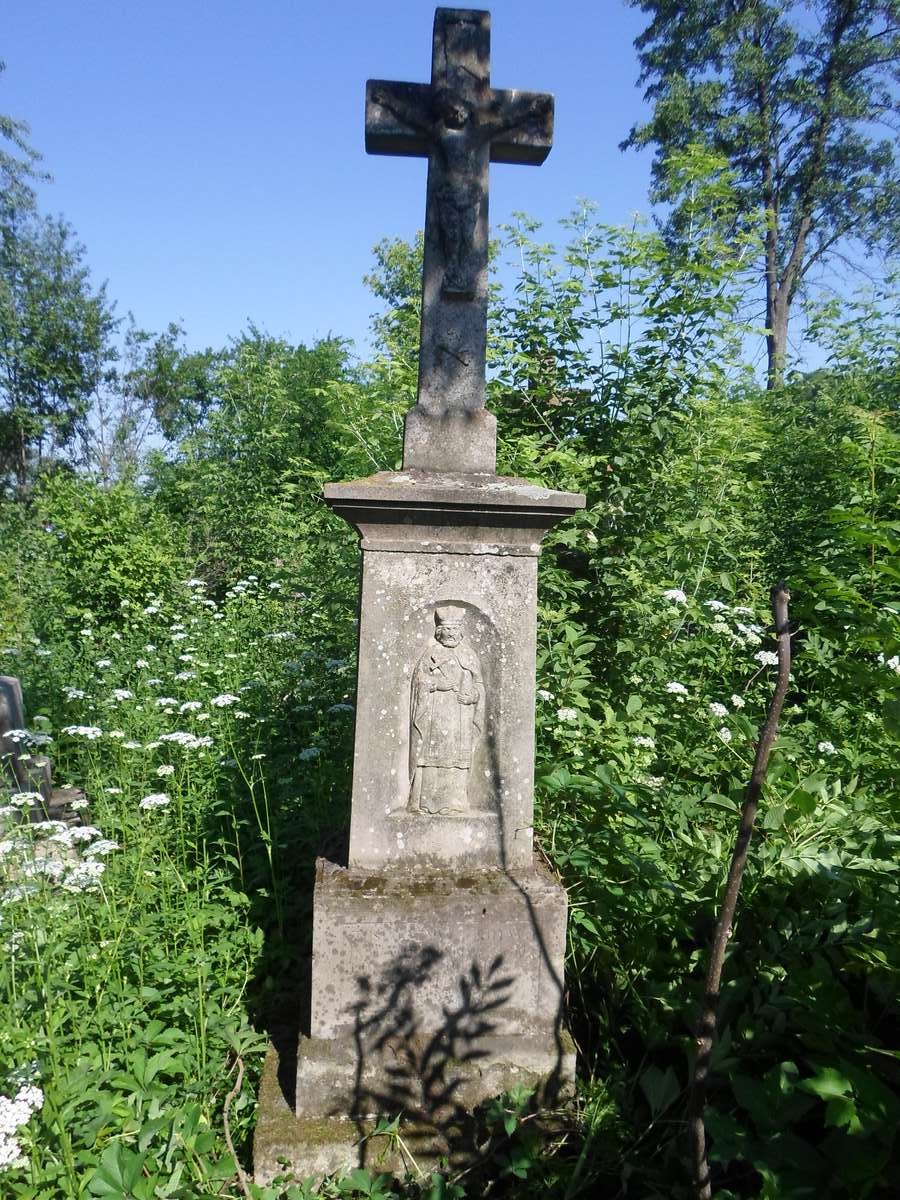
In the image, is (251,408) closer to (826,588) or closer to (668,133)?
(668,133)

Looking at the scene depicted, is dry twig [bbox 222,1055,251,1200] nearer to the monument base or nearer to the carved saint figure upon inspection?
the monument base

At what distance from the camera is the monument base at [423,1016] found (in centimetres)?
222

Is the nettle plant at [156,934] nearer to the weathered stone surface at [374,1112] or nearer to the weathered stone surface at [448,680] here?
the weathered stone surface at [374,1112]

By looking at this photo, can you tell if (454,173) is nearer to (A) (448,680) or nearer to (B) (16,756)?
(A) (448,680)

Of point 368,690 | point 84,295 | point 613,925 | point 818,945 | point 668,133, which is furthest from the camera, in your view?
point 84,295

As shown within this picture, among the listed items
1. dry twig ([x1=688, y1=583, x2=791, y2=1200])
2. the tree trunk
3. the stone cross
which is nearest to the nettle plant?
dry twig ([x1=688, y1=583, x2=791, y2=1200])

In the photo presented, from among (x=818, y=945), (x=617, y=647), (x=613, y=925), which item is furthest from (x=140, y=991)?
(x=617, y=647)

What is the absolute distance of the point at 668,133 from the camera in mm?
13844

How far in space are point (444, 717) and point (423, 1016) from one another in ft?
2.82

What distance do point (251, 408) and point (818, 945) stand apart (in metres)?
11.2

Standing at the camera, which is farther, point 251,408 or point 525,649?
point 251,408

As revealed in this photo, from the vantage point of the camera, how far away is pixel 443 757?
7.90 ft

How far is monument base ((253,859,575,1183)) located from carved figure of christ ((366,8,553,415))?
1480 mm

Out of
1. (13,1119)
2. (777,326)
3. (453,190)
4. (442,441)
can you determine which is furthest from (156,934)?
(777,326)
